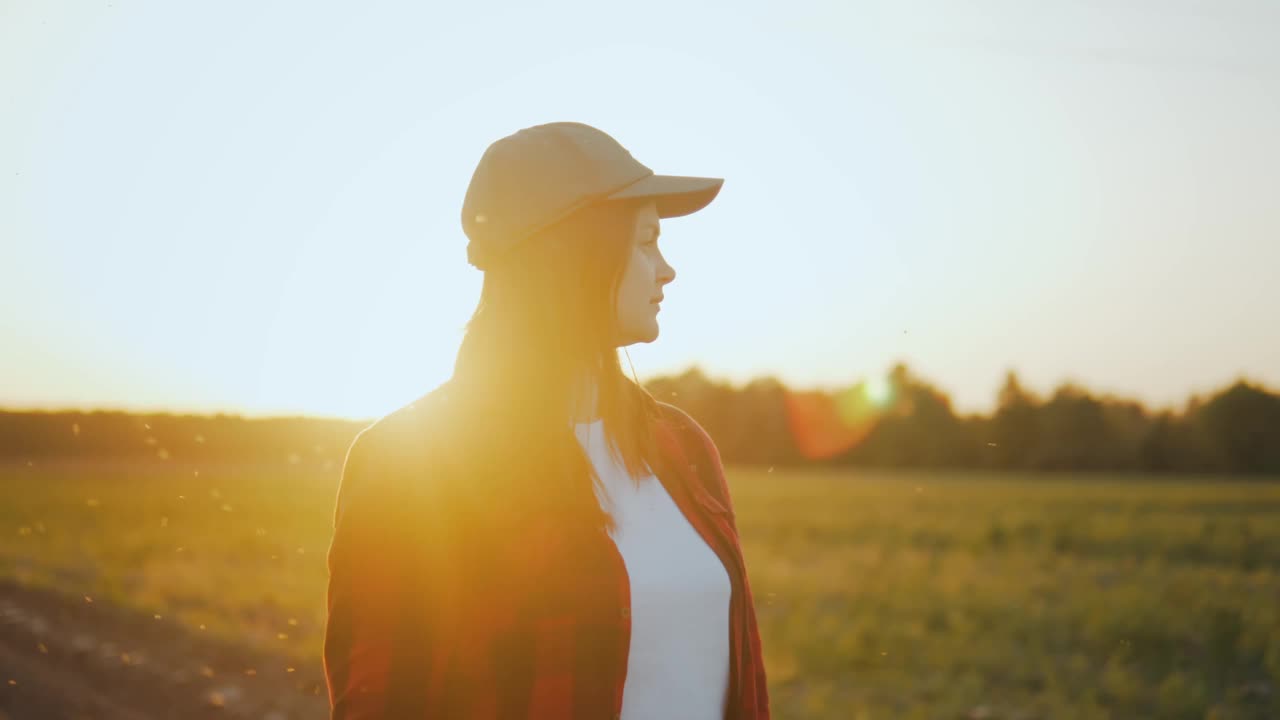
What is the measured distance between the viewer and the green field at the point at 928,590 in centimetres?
754

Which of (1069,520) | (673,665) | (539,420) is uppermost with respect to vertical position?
(539,420)

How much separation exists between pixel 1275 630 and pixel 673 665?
9.69 meters

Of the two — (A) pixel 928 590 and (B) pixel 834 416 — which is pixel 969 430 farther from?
(A) pixel 928 590

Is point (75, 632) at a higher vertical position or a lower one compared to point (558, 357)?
lower

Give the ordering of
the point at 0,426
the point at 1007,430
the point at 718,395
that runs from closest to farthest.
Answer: the point at 0,426
the point at 1007,430
the point at 718,395

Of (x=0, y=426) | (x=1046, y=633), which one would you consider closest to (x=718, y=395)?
(x=0, y=426)

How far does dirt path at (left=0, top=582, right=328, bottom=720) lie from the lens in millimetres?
6281

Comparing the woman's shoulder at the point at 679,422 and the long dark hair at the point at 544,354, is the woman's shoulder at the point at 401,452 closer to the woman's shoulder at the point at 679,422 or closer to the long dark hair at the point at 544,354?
the long dark hair at the point at 544,354

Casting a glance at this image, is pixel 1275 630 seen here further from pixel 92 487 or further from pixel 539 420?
pixel 92 487

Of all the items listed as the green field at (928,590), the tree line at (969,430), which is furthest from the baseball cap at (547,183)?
the tree line at (969,430)

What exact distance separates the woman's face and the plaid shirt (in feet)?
1.23

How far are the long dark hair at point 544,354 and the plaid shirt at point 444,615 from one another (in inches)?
3.3

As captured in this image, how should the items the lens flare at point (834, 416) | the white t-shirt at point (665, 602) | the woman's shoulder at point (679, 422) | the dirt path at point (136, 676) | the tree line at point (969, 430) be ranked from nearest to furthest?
1. the white t-shirt at point (665, 602)
2. the woman's shoulder at point (679, 422)
3. the dirt path at point (136, 676)
4. the tree line at point (969, 430)
5. the lens flare at point (834, 416)

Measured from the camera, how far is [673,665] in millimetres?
1754
